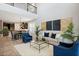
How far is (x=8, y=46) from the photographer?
10.3 feet

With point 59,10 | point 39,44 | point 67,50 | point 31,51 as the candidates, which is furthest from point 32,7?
point 67,50

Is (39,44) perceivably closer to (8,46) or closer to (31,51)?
(31,51)

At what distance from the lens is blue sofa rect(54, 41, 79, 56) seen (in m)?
2.68

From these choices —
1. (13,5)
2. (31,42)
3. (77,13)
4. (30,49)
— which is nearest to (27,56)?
(30,49)

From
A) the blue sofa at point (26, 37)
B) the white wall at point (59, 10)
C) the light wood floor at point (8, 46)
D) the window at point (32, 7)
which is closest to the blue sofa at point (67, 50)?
the white wall at point (59, 10)

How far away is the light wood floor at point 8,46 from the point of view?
3054 mm

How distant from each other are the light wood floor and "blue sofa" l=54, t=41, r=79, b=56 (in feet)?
3.91

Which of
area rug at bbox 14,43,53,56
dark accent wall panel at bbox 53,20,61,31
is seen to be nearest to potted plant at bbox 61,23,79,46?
dark accent wall panel at bbox 53,20,61,31

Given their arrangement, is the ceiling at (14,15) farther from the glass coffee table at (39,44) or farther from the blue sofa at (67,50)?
the blue sofa at (67,50)

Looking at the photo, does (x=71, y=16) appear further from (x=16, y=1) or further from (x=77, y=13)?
(x=16, y=1)

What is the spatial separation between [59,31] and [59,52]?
0.64 m

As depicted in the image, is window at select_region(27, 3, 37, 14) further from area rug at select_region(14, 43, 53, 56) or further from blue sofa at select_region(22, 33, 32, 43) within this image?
area rug at select_region(14, 43, 53, 56)

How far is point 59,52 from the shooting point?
2996 mm

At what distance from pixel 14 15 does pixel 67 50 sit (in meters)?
1.89
